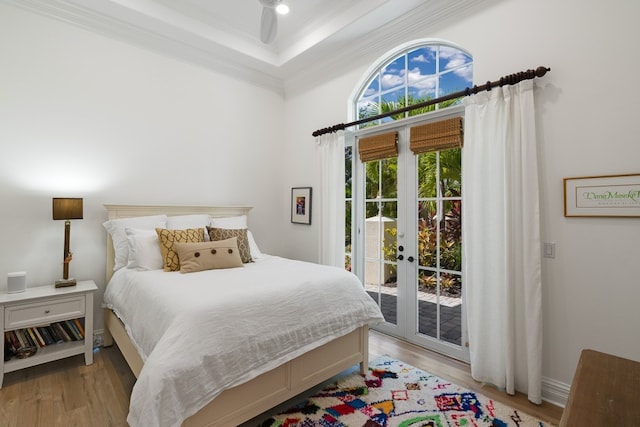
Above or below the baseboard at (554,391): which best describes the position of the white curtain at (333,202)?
above

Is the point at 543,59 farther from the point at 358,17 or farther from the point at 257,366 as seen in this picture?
the point at 257,366

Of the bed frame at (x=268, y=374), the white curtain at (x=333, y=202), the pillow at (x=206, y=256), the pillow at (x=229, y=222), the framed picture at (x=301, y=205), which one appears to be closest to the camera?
the bed frame at (x=268, y=374)

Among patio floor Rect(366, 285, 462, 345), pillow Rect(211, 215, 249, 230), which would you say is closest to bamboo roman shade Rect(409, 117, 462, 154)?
patio floor Rect(366, 285, 462, 345)

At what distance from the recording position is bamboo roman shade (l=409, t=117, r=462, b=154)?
105 inches

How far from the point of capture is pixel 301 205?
→ 417 centimetres

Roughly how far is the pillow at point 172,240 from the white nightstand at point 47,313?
0.63 m

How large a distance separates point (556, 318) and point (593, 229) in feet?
2.10

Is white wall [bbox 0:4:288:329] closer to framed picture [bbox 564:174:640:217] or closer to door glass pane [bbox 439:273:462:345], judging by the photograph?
door glass pane [bbox 439:273:462:345]

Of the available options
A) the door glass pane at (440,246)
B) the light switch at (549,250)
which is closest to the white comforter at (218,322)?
the door glass pane at (440,246)

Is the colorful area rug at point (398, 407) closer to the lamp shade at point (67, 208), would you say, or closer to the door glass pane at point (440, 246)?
the door glass pane at point (440, 246)

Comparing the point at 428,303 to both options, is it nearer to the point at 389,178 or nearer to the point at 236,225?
the point at 389,178

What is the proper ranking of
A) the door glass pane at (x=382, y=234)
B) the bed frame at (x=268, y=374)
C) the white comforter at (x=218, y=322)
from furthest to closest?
the door glass pane at (x=382, y=234)
the bed frame at (x=268, y=374)
the white comforter at (x=218, y=322)

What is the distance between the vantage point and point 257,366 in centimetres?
180

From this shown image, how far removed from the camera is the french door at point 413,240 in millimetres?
2822
